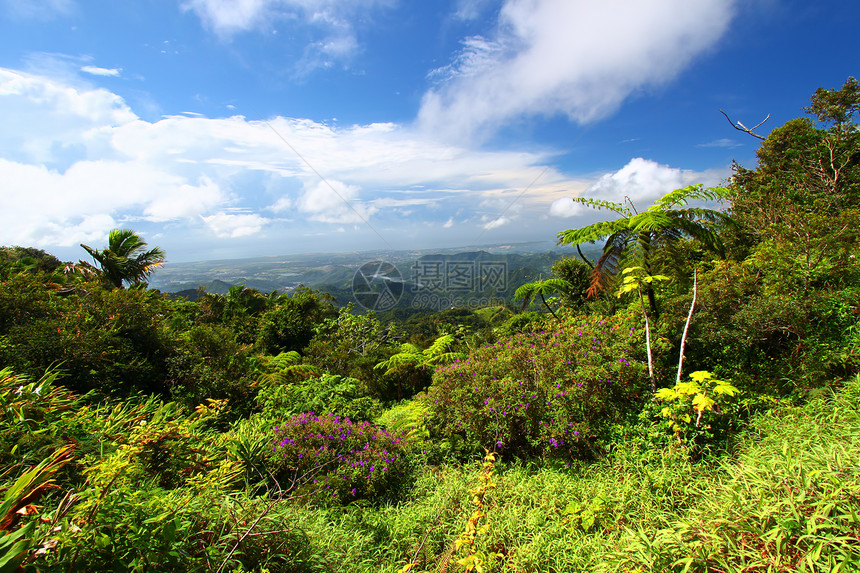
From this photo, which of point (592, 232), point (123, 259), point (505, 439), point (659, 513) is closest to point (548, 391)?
point (505, 439)

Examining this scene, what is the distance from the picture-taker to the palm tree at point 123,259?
1005 cm

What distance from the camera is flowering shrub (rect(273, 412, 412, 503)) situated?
3295mm

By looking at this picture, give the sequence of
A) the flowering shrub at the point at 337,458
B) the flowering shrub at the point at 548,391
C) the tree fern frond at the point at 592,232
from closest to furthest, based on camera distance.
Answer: the flowering shrub at the point at 337,458 < the flowering shrub at the point at 548,391 < the tree fern frond at the point at 592,232

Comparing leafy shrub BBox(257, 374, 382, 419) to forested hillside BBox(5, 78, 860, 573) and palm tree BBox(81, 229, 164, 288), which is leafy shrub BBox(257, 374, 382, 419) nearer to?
forested hillside BBox(5, 78, 860, 573)

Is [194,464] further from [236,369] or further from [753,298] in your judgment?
[753,298]

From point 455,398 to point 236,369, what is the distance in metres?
4.25

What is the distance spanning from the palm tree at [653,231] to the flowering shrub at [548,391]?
81cm

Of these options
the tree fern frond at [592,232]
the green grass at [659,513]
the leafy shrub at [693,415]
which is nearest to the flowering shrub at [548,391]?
the green grass at [659,513]

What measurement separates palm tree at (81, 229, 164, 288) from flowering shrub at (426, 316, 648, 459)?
10681mm

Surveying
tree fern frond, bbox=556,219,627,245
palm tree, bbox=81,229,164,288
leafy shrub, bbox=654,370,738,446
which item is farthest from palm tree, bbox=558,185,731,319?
palm tree, bbox=81,229,164,288

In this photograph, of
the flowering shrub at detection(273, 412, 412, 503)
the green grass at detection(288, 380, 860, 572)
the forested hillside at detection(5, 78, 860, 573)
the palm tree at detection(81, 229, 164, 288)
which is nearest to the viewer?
the green grass at detection(288, 380, 860, 572)

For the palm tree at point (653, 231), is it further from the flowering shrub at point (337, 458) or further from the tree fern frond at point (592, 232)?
the flowering shrub at point (337, 458)

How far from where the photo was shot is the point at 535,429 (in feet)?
12.4

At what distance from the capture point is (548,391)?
3803mm
